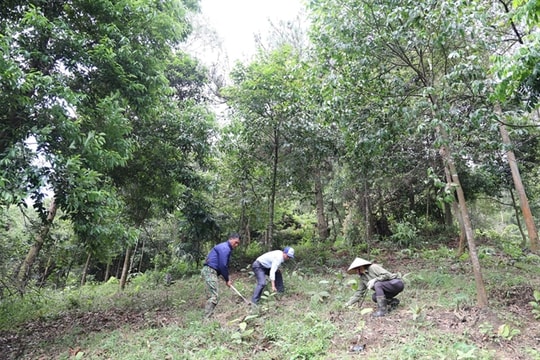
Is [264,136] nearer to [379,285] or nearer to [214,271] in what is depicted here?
[214,271]

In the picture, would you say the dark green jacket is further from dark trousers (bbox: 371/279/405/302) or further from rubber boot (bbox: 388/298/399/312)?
rubber boot (bbox: 388/298/399/312)

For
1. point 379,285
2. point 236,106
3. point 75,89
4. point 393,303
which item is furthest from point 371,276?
point 75,89

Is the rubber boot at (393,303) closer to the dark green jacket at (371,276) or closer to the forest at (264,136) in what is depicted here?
the forest at (264,136)

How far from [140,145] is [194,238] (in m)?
5.22

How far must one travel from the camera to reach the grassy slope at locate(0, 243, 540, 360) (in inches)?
174

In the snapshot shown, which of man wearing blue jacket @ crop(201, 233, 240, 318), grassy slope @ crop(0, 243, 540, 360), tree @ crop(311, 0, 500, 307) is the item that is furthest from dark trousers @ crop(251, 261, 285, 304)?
tree @ crop(311, 0, 500, 307)

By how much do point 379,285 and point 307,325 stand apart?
1450mm

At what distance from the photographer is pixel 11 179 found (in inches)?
169

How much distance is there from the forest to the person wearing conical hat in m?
0.33

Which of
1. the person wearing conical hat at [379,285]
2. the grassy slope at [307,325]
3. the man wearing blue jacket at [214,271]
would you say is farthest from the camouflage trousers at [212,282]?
the person wearing conical hat at [379,285]

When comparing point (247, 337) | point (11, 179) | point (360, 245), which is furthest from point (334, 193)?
point (11, 179)

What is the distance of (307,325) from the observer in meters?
5.38

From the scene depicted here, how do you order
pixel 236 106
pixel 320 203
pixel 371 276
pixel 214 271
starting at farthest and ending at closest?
1. pixel 320 203
2. pixel 236 106
3. pixel 214 271
4. pixel 371 276

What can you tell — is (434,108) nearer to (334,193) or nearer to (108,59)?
(108,59)
